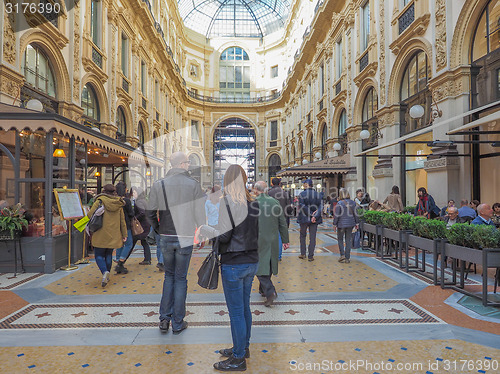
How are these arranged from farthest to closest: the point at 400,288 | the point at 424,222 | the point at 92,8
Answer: the point at 92,8, the point at 424,222, the point at 400,288

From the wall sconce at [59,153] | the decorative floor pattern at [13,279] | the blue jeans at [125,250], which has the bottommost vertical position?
the decorative floor pattern at [13,279]

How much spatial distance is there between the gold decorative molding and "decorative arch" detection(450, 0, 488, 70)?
34 centimetres

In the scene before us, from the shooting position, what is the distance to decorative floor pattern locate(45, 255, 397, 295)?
5344mm

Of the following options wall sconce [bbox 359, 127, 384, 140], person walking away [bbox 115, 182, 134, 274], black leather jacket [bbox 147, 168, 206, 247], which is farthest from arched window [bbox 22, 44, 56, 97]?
wall sconce [bbox 359, 127, 384, 140]

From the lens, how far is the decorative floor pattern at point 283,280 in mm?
5344

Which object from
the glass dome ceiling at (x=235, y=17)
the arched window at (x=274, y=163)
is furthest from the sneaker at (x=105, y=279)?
the glass dome ceiling at (x=235, y=17)

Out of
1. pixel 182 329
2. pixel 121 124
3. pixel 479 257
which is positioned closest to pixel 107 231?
pixel 182 329

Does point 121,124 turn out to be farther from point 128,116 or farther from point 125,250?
point 125,250

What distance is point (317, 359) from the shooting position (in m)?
3.10

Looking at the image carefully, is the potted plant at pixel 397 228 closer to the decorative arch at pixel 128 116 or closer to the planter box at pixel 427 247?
the planter box at pixel 427 247

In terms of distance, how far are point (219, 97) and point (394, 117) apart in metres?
33.6

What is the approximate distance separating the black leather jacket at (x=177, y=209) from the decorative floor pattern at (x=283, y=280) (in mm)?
1901

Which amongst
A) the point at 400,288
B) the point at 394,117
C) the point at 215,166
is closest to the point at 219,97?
the point at 215,166

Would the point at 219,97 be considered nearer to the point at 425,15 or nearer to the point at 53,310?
the point at 425,15
